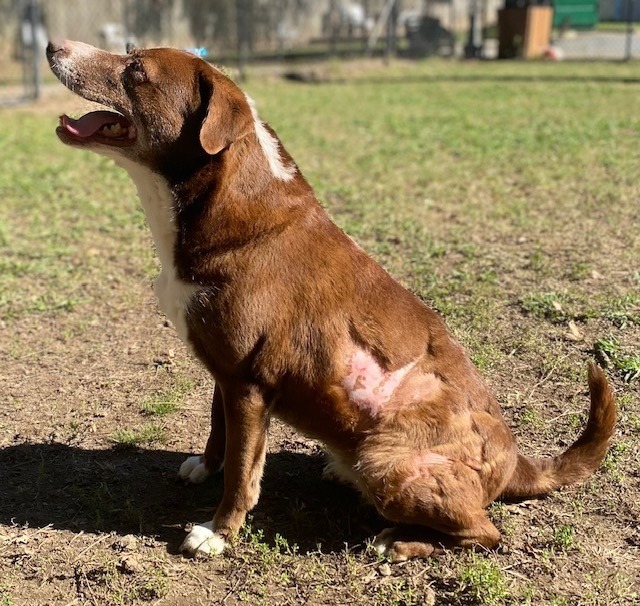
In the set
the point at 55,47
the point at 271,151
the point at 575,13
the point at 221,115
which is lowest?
the point at 271,151

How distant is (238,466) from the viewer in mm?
2936

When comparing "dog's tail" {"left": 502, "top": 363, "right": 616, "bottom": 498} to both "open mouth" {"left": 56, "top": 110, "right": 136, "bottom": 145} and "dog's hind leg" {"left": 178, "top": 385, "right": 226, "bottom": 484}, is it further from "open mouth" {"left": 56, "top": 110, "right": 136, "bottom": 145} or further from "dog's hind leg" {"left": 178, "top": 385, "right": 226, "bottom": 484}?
"open mouth" {"left": 56, "top": 110, "right": 136, "bottom": 145}

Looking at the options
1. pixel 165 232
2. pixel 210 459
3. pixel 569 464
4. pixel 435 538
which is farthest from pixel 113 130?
pixel 569 464

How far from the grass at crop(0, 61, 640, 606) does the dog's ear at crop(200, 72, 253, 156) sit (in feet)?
4.85

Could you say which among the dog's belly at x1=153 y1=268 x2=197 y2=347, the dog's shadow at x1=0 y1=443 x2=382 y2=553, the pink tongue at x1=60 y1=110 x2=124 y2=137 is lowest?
the dog's shadow at x1=0 y1=443 x2=382 y2=553

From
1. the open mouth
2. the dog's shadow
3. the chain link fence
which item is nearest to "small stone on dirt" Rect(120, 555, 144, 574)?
the dog's shadow

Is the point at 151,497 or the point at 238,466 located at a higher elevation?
the point at 238,466

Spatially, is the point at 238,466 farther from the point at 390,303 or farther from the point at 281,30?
the point at 281,30

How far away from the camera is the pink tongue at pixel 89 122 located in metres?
2.95

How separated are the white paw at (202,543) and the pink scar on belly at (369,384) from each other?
A: 75cm

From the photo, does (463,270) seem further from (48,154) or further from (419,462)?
(48,154)

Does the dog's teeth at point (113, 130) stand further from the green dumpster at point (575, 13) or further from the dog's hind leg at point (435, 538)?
the green dumpster at point (575, 13)

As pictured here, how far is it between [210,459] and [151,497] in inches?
11.5

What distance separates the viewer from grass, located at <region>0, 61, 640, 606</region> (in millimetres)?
2873
